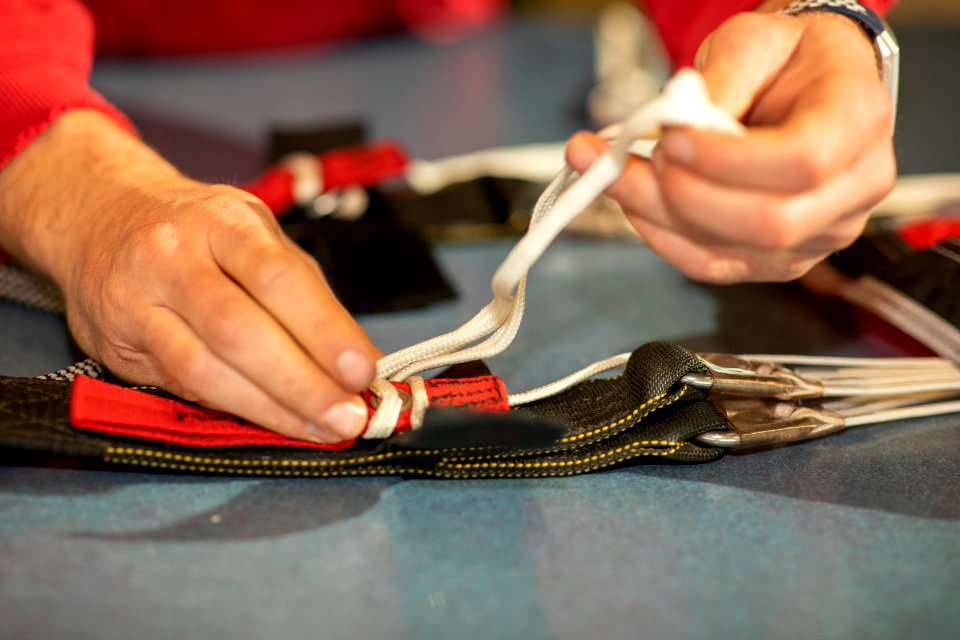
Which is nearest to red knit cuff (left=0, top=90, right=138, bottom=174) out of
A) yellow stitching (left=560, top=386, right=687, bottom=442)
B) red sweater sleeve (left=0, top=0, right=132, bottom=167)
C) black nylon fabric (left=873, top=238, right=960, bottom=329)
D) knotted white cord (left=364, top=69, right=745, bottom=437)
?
red sweater sleeve (left=0, top=0, right=132, bottom=167)

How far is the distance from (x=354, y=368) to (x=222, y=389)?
8 cm

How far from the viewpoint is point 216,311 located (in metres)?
0.48

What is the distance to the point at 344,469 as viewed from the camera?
49cm

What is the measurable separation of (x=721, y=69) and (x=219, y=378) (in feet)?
1.06

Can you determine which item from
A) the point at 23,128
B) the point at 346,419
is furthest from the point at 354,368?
the point at 23,128

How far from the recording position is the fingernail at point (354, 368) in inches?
18.3

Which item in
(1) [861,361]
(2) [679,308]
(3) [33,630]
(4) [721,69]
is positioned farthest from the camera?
(2) [679,308]

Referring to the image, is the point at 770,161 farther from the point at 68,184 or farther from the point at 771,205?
the point at 68,184

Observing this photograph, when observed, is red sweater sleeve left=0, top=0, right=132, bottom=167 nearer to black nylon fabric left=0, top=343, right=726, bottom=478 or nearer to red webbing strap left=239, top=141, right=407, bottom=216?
red webbing strap left=239, top=141, right=407, bottom=216

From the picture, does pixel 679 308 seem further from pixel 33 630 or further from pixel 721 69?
pixel 33 630

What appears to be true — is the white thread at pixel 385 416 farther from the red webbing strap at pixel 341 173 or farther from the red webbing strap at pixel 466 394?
the red webbing strap at pixel 341 173

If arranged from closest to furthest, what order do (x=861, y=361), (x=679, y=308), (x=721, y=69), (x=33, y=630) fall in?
(x=33, y=630), (x=721, y=69), (x=861, y=361), (x=679, y=308)

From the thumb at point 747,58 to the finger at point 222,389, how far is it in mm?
277

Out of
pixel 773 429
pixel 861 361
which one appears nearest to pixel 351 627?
pixel 773 429
